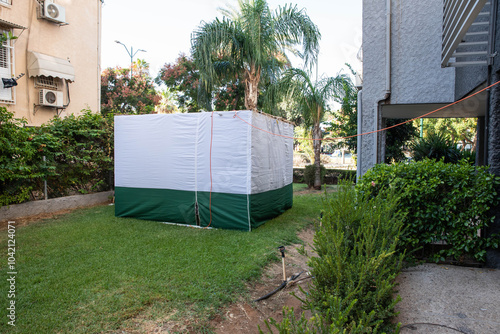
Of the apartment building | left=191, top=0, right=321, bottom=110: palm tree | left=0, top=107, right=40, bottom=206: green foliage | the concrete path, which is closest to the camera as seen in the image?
the concrete path

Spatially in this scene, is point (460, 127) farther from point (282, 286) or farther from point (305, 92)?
point (282, 286)

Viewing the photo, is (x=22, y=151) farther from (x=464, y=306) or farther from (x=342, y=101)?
(x=342, y=101)

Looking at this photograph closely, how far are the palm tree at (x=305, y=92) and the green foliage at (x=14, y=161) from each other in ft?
24.8

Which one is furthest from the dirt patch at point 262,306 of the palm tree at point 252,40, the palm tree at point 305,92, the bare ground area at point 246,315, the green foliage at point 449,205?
the palm tree at point 305,92

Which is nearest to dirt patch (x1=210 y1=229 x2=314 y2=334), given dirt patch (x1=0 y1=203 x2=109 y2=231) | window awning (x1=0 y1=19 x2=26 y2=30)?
dirt patch (x1=0 y1=203 x2=109 y2=231)

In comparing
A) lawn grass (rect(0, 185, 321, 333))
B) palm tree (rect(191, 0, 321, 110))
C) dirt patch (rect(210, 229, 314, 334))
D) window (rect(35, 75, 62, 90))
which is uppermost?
palm tree (rect(191, 0, 321, 110))

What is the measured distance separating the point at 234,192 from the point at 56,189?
502 cm

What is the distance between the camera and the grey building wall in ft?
19.2

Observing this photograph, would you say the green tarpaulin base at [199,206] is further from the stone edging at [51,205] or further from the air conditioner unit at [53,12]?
the air conditioner unit at [53,12]

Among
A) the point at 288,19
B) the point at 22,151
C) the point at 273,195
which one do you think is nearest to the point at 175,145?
the point at 273,195

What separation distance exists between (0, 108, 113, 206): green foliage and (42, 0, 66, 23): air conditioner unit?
4793mm

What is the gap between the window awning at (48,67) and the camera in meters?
10.6

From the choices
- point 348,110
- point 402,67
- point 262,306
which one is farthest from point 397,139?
point 262,306

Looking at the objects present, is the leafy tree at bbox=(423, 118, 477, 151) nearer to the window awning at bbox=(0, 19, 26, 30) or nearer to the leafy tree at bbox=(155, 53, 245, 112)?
the leafy tree at bbox=(155, 53, 245, 112)
